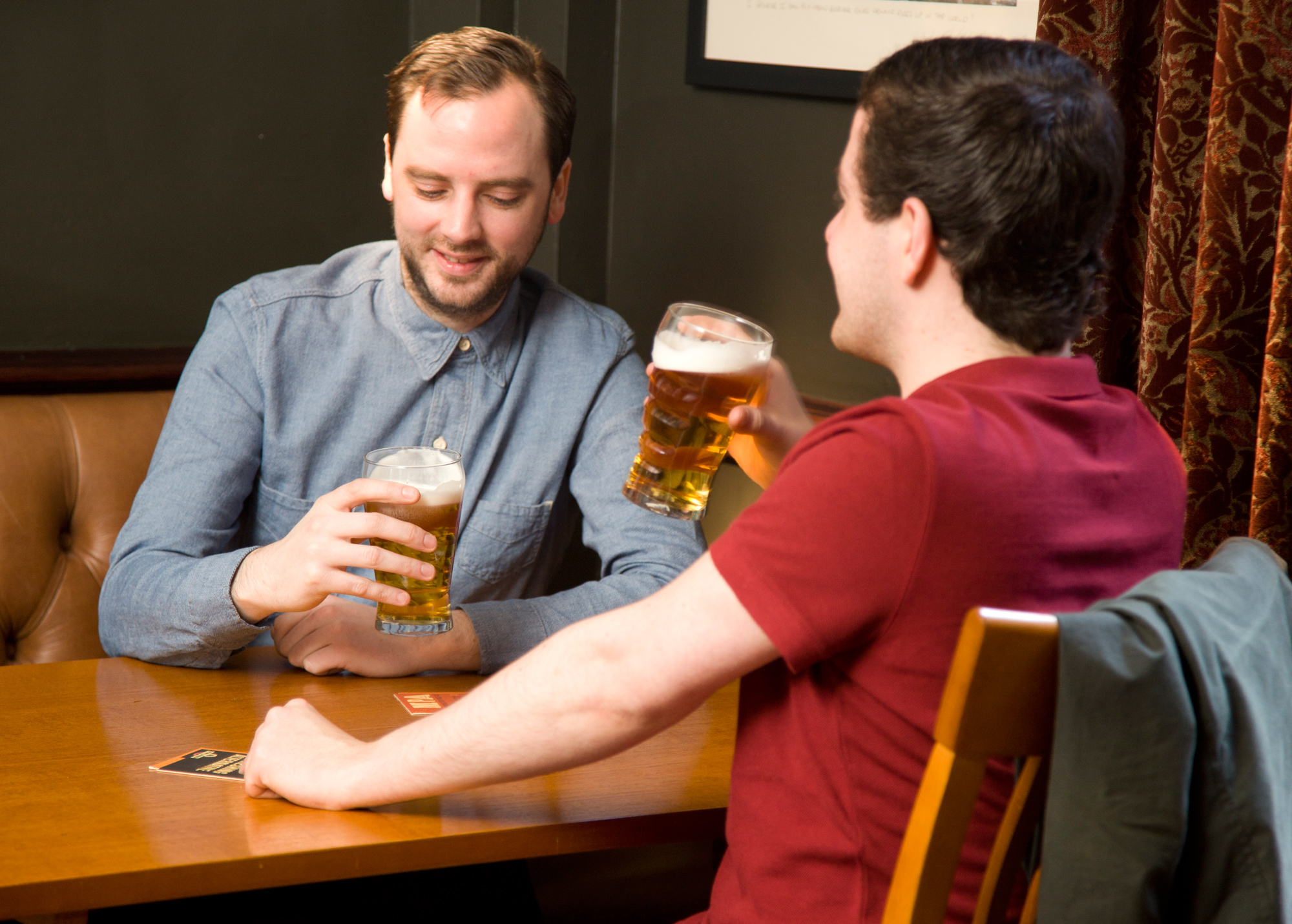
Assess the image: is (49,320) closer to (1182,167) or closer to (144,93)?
(144,93)

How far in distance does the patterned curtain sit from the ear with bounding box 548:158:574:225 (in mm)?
784

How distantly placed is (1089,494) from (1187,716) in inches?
8.6

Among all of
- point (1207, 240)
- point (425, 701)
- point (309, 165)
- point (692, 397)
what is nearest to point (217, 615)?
point (425, 701)

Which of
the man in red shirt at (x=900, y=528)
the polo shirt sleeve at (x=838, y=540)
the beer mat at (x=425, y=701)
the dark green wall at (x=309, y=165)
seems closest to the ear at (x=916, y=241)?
the man in red shirt at (x=900, y=528)

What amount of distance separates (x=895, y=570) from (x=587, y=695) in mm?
279

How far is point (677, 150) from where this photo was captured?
269 cm

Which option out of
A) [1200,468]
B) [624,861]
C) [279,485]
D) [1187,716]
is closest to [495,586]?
[279,485]

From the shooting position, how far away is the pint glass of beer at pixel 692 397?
1.32 metres

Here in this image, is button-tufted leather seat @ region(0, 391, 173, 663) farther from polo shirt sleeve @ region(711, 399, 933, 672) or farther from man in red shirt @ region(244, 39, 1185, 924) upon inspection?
polo shirt sleeve @ region(711, 399, 933, 672)

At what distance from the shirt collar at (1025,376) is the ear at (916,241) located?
9cm

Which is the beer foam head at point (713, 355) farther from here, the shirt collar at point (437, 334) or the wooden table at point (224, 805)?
the shirt collar at point (437, 334)

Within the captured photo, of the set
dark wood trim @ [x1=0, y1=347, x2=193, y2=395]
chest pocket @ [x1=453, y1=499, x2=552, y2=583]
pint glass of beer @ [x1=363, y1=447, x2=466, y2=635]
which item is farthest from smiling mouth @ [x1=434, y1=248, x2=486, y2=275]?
dark wood trim @ [x1=0, y1=347, x2=193, y2=395]

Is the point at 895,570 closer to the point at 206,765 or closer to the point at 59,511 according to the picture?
the point at 206,765

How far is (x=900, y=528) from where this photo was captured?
90 cm
